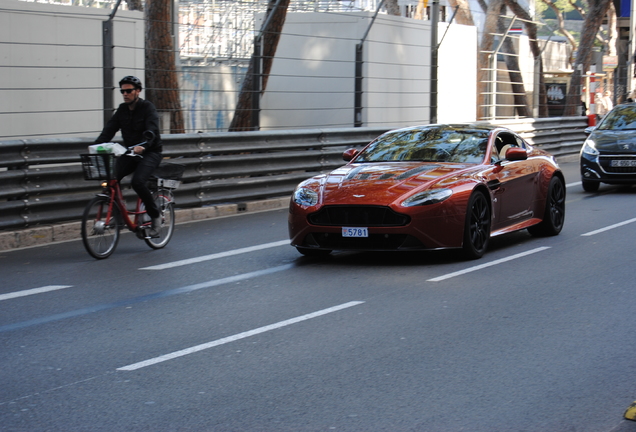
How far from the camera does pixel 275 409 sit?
475cm

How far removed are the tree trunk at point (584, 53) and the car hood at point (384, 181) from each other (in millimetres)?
22873

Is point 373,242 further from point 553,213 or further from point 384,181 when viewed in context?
point 553,213

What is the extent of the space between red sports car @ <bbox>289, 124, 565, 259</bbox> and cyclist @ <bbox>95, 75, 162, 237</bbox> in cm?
173

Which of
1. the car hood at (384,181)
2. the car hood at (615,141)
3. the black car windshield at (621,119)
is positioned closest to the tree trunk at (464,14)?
the black car windshield at (621,119)

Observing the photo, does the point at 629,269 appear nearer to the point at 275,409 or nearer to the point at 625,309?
the point at 625,309

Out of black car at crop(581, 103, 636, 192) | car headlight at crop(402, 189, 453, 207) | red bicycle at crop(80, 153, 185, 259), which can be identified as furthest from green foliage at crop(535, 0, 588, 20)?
car headlight at crop(402, 189, 453, 207)

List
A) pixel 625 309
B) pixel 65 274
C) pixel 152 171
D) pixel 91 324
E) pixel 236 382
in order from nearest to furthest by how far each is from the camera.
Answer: pixel 236 382
pixel 91 324
pixel 625 309
pixel 65 274
pixel 152 171

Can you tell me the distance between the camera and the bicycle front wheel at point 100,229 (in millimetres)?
9641

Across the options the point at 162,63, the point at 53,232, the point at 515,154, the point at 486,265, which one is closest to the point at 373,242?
the point at 486,265

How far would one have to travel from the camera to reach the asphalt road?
4707 millimetres

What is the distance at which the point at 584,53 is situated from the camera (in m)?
34.0

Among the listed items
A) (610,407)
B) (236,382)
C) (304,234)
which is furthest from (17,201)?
(610,407)

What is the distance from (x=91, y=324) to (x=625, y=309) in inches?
161

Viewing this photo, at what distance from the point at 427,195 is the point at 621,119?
10.6 m
